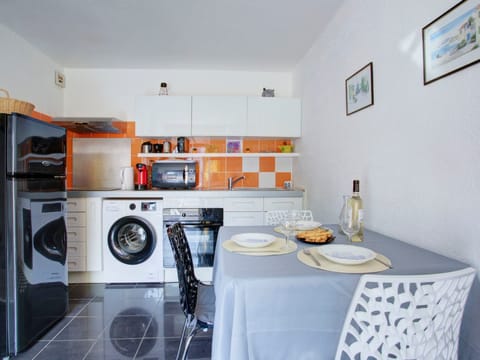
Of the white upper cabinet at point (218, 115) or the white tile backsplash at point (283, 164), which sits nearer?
the white upper cabinet at point (218, 115)

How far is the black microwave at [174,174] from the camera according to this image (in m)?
3.09

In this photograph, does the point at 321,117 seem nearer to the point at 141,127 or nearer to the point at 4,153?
the point at 141,127

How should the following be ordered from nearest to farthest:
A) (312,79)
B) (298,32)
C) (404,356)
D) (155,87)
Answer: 1. (404,356)
2. (298,32)
3. (312,79)
4. (155,87)

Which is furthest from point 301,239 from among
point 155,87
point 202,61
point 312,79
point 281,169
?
point 155,87

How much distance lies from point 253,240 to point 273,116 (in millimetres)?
2135

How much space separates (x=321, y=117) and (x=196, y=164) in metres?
1.50

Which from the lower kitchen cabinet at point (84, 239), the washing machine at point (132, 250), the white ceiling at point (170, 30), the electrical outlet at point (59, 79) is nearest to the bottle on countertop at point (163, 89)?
the white ceiling at point (170, 30)

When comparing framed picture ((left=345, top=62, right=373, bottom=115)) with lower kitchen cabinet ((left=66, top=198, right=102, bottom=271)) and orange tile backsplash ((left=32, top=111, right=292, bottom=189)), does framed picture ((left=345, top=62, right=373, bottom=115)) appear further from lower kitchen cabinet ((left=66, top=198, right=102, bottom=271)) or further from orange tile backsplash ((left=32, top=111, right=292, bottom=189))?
lower kitchen cabinet ((left=66, top=198, right=102, bottom=271))

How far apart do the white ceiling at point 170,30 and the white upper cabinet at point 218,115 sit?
A: 1.47ft

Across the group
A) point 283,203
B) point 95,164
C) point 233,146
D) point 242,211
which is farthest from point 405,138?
point 95,164

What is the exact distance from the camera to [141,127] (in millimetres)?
3076

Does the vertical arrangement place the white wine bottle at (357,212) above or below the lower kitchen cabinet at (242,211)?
above

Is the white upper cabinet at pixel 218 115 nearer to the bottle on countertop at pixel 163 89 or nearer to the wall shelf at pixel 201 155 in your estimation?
the wall shelf at pixel 201 155

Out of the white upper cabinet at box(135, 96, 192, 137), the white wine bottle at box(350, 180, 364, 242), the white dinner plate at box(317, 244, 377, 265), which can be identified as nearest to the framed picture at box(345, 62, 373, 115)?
the white wine bottle at box(350, 180, 364, 242)
